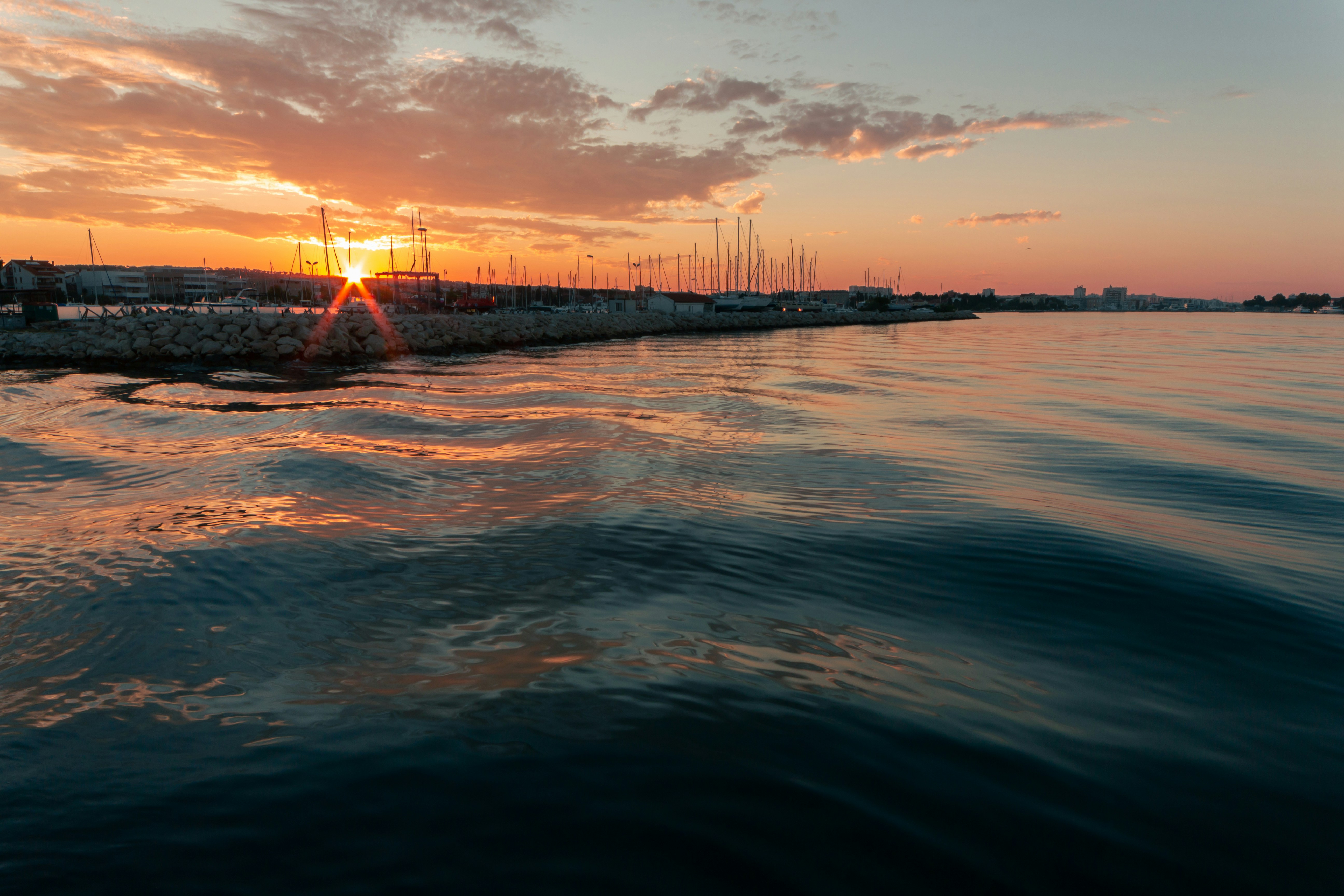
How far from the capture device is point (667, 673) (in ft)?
14.8

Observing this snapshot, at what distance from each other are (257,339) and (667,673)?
35.9m

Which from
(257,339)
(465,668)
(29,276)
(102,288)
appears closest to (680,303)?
(257,339)

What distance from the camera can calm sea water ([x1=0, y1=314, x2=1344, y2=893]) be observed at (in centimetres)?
309

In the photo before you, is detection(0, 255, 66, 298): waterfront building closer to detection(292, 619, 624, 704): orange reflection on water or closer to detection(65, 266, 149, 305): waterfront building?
detection(65, 266, 149, 305): waterfront building

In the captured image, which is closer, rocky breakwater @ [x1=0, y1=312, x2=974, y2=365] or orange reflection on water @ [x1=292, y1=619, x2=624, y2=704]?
orange reflection on water @ [x1=292, y1=619, x2=624, y2=704]

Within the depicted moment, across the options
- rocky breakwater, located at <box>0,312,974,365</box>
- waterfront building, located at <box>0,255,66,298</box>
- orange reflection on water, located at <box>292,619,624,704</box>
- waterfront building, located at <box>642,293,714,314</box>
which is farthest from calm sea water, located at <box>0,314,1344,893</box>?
waterfront building, located at <box>0,255,66,298</box>

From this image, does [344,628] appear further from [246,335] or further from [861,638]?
[246,335]

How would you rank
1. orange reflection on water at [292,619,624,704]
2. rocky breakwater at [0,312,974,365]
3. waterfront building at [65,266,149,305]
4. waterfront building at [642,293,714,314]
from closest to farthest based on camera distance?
orange reflection on water at [292,619,624,704], rocky breakwater at [0,312,974,365], waterfront building at [642,293,714,314], waterfront building at [65,266,149,305]

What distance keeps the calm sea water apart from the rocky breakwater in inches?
907

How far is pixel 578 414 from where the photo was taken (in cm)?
1647

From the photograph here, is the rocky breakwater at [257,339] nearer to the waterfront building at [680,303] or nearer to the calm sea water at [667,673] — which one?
the calm sea water at [667,673]

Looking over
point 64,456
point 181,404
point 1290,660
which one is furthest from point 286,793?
point 181,404

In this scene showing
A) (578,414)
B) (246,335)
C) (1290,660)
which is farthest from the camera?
(246,335)

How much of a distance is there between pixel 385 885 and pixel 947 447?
12013 millimetres
